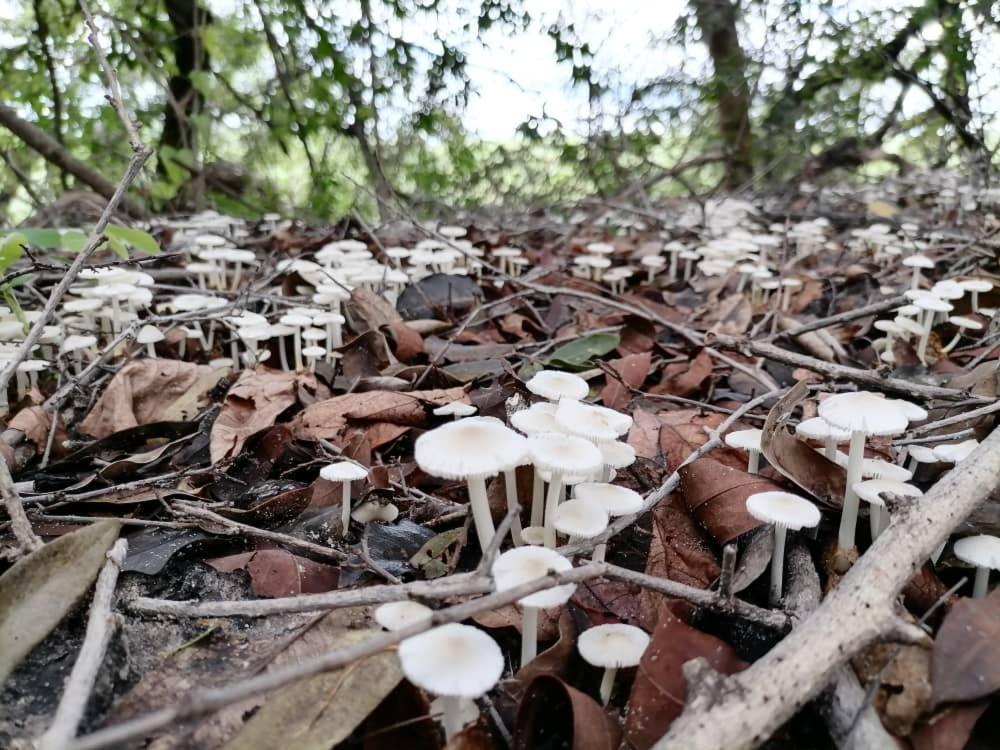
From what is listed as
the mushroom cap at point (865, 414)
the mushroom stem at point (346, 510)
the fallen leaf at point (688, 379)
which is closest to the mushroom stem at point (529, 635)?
the mushroom stem at point (346, 510)

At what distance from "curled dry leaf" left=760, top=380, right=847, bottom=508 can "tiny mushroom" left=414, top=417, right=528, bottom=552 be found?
81 centimetres

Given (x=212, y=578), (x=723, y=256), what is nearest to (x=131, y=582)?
(x=212, y=578)

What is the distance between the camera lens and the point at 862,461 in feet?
6.43

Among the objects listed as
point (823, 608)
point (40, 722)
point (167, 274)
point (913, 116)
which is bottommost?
point (40, 722)

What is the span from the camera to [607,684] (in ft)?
5.31

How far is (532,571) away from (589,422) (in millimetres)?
462

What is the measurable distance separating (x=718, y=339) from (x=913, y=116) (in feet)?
27.9

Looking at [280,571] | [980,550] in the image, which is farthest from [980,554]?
[280,571]

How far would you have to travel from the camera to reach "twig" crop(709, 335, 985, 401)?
242cm

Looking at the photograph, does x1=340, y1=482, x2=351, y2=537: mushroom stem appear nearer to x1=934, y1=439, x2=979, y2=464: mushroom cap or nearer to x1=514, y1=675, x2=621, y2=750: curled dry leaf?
x1=514, y1=675, x2=621, y2=750: curled dry leaf

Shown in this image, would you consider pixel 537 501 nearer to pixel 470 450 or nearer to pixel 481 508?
pixel 481 508

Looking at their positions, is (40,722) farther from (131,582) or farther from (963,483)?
(963,483)

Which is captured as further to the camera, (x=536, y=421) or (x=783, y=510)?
(x=536, y=421)

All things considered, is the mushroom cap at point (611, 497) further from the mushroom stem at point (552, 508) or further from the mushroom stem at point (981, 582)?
the mushroom stem at point (981, 582)
